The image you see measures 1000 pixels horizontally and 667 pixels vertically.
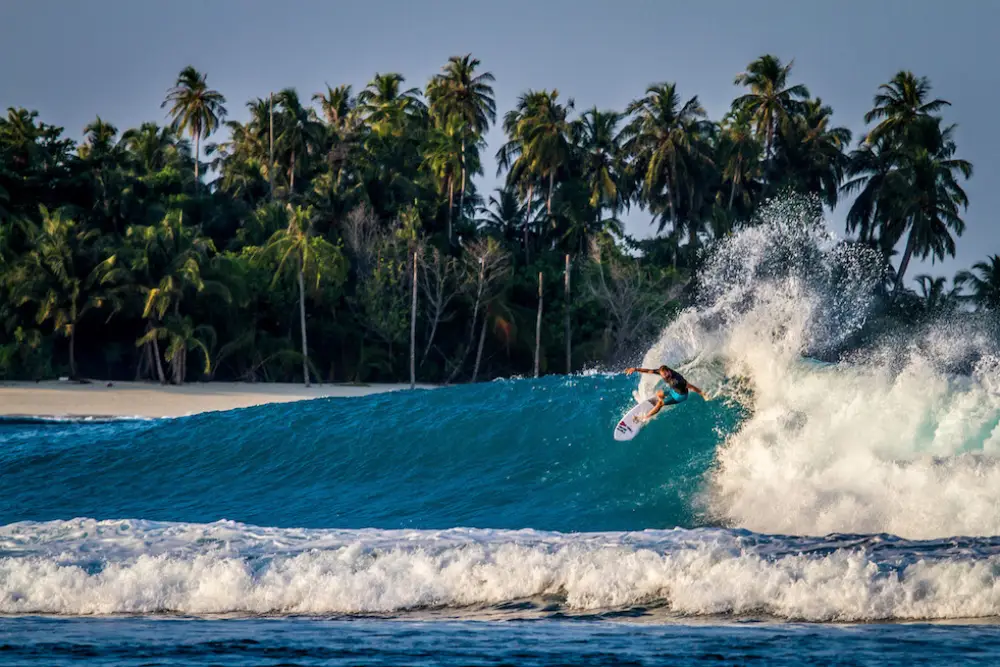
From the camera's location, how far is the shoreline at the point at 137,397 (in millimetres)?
29234

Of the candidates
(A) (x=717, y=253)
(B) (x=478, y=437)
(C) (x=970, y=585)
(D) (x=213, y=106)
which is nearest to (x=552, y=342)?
(A) (x=717, y=253)

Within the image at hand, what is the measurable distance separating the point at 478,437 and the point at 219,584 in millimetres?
6652

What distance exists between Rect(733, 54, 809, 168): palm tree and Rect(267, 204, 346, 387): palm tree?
72.2 ft

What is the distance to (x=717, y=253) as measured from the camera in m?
51.3

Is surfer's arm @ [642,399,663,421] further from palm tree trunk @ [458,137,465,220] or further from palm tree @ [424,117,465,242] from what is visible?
palm tree trunk @ [458,137,465,220]

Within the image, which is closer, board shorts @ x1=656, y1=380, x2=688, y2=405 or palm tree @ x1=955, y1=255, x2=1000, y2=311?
board shorts @ x1=656, y1=380, x2=688, y2=405

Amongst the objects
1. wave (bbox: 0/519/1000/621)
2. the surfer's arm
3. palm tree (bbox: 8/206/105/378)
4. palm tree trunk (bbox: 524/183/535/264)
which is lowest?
wave (bbox: 0/519/1000/621)

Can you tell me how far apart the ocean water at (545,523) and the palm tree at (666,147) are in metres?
36.7

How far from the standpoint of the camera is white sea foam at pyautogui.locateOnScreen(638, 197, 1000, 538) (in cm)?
1134

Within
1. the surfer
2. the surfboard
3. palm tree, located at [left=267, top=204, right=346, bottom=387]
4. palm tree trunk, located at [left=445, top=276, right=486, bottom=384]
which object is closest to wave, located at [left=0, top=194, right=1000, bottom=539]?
the surfboard

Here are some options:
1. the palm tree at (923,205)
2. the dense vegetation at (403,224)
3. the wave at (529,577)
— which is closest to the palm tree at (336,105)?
the dense vegetation at (403,224)

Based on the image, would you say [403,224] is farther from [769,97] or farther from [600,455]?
[600,455]

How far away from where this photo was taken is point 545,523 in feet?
40.9

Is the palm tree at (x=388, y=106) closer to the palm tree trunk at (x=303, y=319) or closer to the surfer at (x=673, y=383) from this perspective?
the palm tree trunk at (x=303, y=319)
